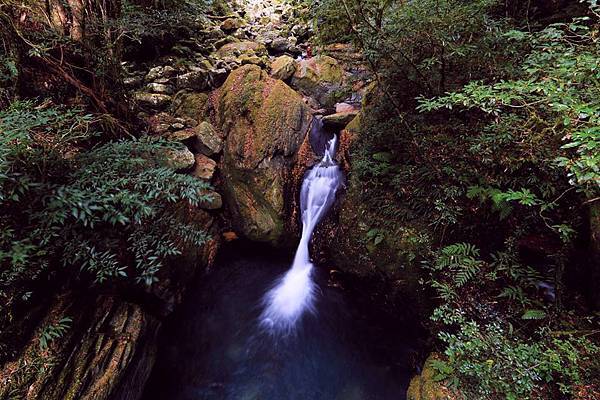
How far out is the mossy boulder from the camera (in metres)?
2.72

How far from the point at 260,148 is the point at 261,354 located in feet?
12.8

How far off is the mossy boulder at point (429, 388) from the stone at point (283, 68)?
7658 mm

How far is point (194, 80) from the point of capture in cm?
699

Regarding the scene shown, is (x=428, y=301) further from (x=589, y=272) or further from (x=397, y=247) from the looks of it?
(x=589, y=272)

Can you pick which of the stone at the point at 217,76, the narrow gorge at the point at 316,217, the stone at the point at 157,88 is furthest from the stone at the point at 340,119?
the stone at the point at 157,88

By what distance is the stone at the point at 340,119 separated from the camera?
6.13 metres

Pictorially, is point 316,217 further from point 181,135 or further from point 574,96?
point 574,96

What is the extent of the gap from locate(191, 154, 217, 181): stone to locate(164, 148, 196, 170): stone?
17 cm

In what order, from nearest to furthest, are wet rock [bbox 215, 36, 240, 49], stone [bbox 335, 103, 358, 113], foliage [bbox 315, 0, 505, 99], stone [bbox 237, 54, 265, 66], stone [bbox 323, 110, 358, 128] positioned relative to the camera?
foliage [bbox 315, 0, 505, 99]
stone [bbox 323, 110, 358, 128]
stone [bbox 335, 103, 358, 113]
stone [bbox 237, 54, 265, 66]
wet rock [bbox 215, 36, 240, 49]

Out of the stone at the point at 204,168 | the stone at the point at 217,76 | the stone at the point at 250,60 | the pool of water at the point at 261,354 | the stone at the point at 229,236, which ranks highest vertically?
the stone at the point at 250,60

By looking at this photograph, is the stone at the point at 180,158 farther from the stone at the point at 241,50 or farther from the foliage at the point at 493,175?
the stone at the point at 241,50

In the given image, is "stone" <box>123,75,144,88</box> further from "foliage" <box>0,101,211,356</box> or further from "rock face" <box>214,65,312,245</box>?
"foliage" <box>0,101,211,356</box>

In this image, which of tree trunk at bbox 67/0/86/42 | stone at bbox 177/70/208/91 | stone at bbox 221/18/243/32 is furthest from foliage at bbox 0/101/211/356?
stone at bbox 221/18/243/32

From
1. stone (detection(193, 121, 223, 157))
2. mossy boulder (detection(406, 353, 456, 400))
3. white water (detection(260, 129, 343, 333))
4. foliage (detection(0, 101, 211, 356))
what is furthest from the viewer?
stone (detection(193, 121, 223, 157))
